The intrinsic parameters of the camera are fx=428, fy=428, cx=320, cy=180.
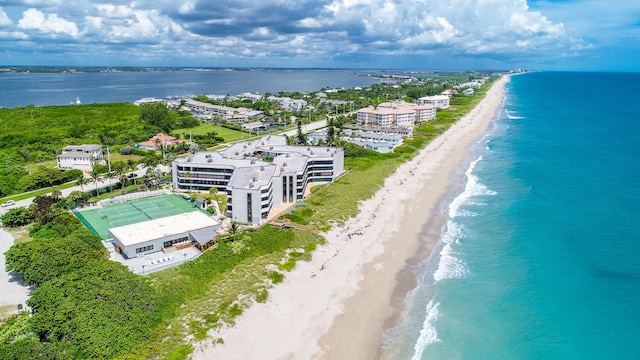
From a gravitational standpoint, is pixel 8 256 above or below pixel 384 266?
above

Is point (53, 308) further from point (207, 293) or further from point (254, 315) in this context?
point (254, 315)

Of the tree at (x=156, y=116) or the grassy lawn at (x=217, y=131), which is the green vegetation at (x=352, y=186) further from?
the tree at (x=156, y=116)

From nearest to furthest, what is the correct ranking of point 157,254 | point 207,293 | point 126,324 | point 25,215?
→ point 126,324
point 207,293
point 157,254
point 25,215

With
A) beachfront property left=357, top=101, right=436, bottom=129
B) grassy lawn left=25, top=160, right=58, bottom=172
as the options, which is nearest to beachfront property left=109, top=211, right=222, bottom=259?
grassy lawn left=25, top=160, right=58, bottom=172

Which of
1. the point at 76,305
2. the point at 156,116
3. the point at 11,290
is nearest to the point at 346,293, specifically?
the point at 76,305

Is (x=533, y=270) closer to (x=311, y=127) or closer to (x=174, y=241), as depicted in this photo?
(x=174, y=241)

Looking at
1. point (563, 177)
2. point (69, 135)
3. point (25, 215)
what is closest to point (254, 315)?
point (25, 215)

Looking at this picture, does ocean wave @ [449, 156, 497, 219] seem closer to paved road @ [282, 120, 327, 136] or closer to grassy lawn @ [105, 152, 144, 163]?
paved road @ [282, 120, 327, 136]
